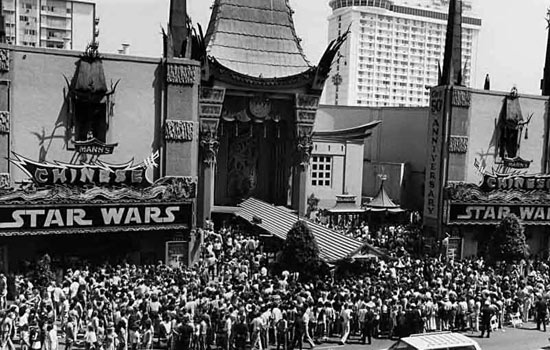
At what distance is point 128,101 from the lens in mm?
32188

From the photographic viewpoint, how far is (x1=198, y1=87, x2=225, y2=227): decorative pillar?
4081cm

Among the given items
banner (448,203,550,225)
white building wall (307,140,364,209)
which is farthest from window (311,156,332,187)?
banner (448,203,550,225)

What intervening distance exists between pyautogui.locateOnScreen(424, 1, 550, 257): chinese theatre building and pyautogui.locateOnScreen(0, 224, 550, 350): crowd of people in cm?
900

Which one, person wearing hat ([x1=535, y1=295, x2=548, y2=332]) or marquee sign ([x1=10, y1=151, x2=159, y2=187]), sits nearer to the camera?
person wearing hat ([x1=535, y1=295, x2=548, y2=332])

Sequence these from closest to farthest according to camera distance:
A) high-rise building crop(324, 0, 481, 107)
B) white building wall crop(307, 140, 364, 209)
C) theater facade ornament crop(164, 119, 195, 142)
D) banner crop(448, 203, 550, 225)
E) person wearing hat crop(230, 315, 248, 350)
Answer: person wearing hat crop(230, 315, 248, 350) < theater facade ornament crop(164, 119, 195, 142) < banner crop(448, 203, 550, 225) < white building wall crop(307, 140, 364, 209) < high-rise building crop(324, 0, 481, 107)

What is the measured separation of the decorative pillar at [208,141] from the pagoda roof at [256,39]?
122 inches

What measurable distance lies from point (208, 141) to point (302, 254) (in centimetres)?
1496

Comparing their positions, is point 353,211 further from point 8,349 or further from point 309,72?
point 8,349

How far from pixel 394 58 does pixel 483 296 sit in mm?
147933

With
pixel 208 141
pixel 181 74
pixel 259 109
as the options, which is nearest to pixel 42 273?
pixel 181 74

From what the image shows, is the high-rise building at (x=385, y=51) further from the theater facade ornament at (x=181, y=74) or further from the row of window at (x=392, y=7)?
the theater facade ornament at (x=181, y=74)

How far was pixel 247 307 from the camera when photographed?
22.4 metres

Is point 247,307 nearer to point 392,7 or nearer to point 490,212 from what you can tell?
point 490,212

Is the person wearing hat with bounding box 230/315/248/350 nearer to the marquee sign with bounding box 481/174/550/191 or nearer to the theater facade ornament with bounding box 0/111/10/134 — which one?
the theater facade ornament with bounding box 0/111/10/134
